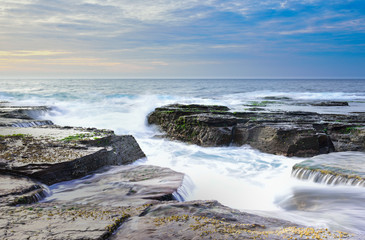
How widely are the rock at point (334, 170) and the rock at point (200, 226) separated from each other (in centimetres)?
258

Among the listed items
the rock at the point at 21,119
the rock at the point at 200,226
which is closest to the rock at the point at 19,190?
the rock at the point at 200,226

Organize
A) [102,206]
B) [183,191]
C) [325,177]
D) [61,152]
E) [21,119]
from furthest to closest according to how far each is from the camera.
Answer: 1. [21,119]
2. [325,177]
3. [61,152]
4. [183,191]
5. [102,206]

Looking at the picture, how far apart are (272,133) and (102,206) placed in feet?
20.0

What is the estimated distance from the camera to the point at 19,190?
351cm

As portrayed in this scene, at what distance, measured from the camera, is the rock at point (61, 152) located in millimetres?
4332

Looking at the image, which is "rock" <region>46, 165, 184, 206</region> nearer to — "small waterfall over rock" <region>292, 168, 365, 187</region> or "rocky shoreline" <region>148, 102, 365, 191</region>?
"small waterfall over rock" <region>292, 168, 365, 187</region>

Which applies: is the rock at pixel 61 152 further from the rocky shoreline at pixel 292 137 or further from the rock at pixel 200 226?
the rocky shoreline at pixel 292 137

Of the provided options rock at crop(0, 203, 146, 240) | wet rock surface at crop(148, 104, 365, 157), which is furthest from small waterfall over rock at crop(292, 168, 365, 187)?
rock at crop(0, 203, 146, 240)

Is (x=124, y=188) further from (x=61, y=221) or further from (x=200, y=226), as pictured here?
(x=200, y=226)

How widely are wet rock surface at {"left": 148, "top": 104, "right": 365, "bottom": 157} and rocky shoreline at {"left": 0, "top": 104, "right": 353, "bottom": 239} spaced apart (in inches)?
159

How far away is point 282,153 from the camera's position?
7.82 meters

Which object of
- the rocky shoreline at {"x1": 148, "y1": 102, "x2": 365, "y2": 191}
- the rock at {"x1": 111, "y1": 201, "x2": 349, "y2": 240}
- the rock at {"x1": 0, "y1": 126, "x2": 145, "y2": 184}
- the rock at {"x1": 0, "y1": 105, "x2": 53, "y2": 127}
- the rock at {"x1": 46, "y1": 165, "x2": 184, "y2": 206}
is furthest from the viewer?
the rock at {"x1": 0, "y1": 105, "x2": 53, "y2": 127}

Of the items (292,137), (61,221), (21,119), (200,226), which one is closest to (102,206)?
(61,221)

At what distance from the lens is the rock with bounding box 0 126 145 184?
14.2 ft
